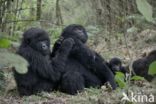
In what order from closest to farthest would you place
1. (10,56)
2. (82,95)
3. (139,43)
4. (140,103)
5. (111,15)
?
A: (10,56)
(140,103)
(82,95)
(139,43)
(111,15)

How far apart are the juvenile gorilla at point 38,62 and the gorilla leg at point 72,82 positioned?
0.50ft

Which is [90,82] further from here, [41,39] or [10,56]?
[10,56]

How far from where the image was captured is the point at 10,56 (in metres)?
1.53

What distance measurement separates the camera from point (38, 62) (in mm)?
6012

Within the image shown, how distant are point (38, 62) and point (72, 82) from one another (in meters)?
0.64

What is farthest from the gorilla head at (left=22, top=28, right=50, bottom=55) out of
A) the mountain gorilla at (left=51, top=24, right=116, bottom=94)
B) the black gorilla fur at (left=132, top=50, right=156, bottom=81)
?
the black gorilla fur at (left=132, top=50, right=156, bottom=81)

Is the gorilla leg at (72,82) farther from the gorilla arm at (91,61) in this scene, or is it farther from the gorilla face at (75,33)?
the gorilla face at (75,33)

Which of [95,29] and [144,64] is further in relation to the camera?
[95,29]

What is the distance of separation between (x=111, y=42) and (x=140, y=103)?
756 cm

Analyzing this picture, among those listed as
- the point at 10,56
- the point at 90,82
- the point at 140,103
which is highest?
the point at 10,56

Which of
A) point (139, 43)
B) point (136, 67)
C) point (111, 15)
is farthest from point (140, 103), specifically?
point (111, 15)

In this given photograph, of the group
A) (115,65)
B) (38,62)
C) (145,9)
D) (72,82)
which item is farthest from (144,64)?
(145,9)

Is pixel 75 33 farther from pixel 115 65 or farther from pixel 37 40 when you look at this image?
pixel 115 65

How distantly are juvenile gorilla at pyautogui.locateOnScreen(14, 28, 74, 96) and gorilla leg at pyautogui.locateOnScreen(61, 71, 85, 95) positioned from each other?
154 mm
